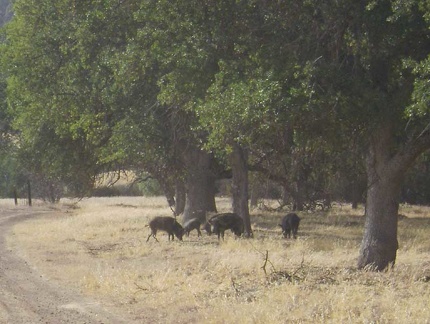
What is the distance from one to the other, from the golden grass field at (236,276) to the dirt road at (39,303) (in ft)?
1.13

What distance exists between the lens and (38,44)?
2125 cm

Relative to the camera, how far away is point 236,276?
14203 mm

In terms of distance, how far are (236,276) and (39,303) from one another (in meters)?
3.60

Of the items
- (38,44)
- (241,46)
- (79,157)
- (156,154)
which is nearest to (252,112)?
(241,46)

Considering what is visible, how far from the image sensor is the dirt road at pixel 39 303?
11070 mm

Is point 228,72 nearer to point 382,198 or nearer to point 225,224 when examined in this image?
point 382,198

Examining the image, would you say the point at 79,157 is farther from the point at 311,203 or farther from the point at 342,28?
the point at 342,28

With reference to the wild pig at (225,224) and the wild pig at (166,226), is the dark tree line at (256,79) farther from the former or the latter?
the wild pig at (225,224)

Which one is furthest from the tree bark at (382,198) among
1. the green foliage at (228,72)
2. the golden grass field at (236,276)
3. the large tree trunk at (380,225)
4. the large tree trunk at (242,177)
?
the large tree trunk at (242,177)

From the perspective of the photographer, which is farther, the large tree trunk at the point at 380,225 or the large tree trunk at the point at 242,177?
the large tree trunk at the point at 242,177

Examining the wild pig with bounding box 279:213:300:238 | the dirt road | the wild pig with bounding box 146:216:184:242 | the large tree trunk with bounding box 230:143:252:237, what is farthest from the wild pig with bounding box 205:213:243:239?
the dirt road

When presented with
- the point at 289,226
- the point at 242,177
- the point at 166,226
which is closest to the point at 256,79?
the point at 242,177

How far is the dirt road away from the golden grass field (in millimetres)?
345

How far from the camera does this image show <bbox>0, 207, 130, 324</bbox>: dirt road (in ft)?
36.3
